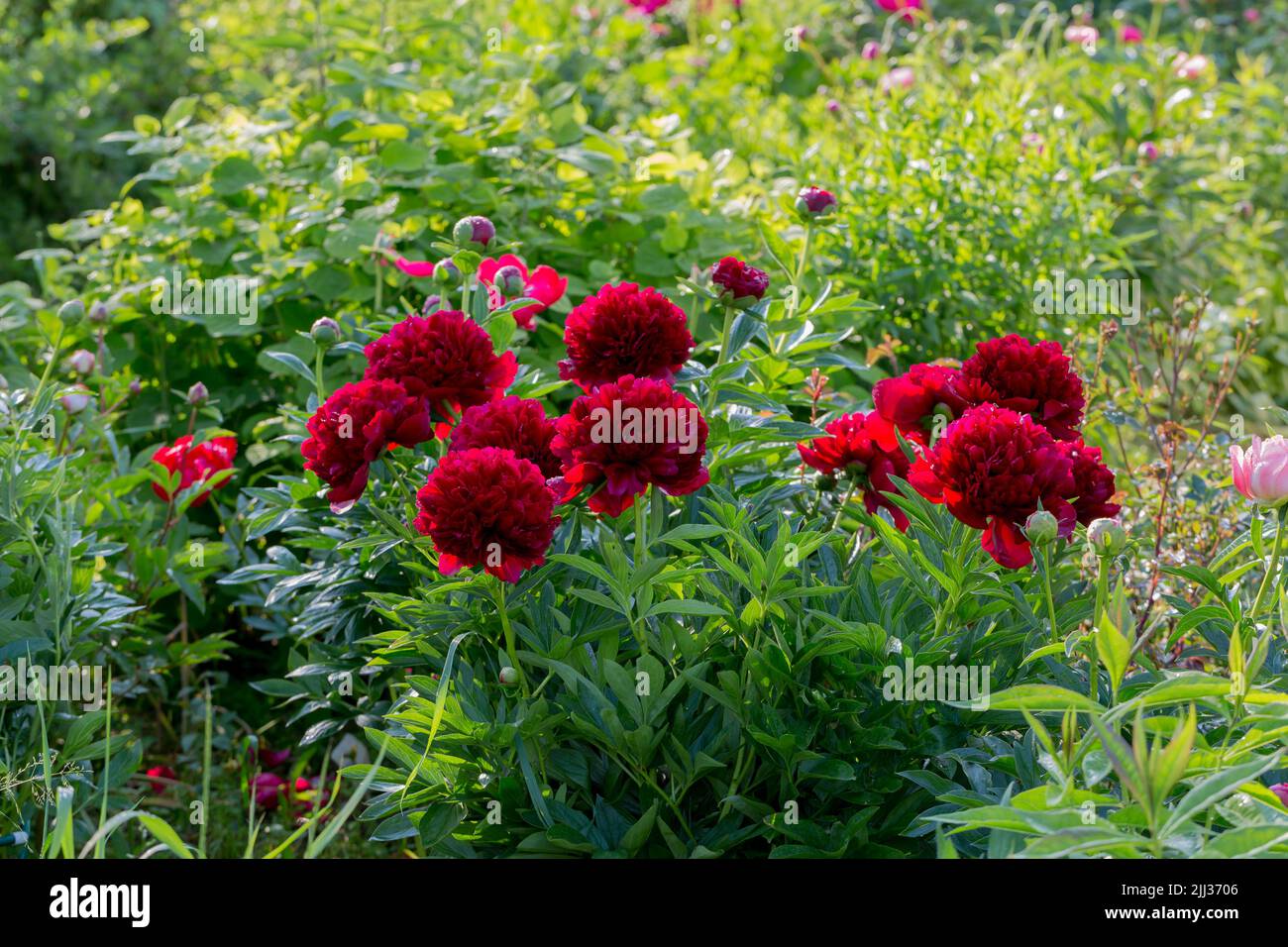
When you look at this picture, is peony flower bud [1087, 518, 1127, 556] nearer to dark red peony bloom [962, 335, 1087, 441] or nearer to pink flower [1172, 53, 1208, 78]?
→ dark red peony bloom [962, 335, 1087, 441]

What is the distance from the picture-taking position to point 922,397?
181 centimetres

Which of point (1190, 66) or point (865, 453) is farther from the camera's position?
point (1190, 66)

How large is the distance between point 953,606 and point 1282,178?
3.90 metres

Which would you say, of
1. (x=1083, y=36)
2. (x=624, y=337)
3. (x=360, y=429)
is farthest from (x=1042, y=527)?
(x=1083, y=36)

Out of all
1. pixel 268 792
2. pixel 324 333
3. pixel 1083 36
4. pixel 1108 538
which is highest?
pixel 1083 36

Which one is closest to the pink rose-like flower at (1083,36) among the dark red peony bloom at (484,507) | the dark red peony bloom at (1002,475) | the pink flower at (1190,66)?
the pink flower at (1190,66)

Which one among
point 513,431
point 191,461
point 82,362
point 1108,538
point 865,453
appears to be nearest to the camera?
point 1108,538

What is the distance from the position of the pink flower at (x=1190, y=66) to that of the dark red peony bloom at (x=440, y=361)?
363 centimetres

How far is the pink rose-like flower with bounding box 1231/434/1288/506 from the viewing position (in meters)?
1.53

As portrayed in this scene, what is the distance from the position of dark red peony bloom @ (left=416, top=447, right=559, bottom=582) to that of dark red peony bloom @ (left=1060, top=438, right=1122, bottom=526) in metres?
0.66

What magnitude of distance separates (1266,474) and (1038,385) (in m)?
0.33

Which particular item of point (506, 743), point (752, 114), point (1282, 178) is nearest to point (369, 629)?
point (506, 743)

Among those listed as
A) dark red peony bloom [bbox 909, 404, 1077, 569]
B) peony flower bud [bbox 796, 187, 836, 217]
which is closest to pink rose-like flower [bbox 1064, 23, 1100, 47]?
peony flower bud [bbox 796, 187, 836, 217]

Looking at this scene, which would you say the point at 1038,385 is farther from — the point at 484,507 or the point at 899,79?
the point at 899,79
